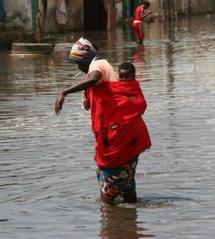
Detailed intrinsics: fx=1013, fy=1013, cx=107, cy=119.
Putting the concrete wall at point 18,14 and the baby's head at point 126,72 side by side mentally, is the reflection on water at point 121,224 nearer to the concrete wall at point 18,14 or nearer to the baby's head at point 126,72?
the baby's head at point 126,72

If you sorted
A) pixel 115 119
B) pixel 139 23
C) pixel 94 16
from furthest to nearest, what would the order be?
pixel 94 16 < pixel 139 23 < pixel 115 119

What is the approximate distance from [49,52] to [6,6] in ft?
23.7

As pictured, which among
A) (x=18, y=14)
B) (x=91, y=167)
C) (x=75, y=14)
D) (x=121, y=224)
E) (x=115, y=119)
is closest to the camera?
(x=121, y=224)

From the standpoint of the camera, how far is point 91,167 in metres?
9.38

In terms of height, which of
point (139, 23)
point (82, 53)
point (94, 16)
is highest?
point (82, 53)

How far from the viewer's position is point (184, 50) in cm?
2525

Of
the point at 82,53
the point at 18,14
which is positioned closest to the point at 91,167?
the point at 82,53

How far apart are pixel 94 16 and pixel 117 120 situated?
3631 centimetres

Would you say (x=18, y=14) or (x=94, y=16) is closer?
(x=18, y=14)

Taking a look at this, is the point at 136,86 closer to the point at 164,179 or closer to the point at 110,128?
the point at 110,128

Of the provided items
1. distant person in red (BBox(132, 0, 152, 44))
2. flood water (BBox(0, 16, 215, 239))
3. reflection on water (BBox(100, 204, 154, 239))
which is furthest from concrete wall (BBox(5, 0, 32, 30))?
reflection on water (BBox(100, 204, 154, 239))

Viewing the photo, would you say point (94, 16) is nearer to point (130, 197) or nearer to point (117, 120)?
point (130, 197)

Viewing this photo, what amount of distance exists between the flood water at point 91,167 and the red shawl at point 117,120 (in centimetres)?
46

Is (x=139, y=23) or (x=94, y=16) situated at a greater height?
(x=139, y=23)
